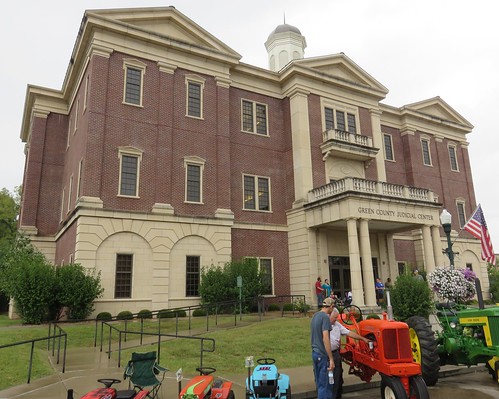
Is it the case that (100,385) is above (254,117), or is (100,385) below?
below

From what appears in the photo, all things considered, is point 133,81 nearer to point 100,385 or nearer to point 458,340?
point 100,385

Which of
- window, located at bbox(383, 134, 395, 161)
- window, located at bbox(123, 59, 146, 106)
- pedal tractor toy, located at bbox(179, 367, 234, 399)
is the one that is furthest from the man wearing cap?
window, located at bbox(383, 134, 395, 161)

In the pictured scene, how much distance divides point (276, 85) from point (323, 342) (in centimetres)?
2646

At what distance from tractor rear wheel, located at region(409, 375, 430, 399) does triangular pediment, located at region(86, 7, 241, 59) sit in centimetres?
2442

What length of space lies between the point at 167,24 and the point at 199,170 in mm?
9757

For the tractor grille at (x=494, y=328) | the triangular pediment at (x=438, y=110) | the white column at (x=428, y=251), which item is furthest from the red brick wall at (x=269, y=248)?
the triangular pediment at (x=438, y=110)

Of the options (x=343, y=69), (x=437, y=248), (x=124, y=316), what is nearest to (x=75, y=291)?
(x=124, y=316)

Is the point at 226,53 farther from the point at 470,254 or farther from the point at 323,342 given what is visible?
the point at 470,254

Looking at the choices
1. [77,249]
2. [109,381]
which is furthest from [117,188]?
[109,381]

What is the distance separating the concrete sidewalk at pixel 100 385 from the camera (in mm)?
8688

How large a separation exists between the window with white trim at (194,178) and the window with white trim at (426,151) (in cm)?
2358

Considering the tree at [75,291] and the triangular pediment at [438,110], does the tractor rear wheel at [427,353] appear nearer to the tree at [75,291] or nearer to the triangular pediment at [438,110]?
the tree at [75,291]

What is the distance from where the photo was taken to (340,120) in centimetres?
3206

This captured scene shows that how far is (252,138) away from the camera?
97.1 ft
